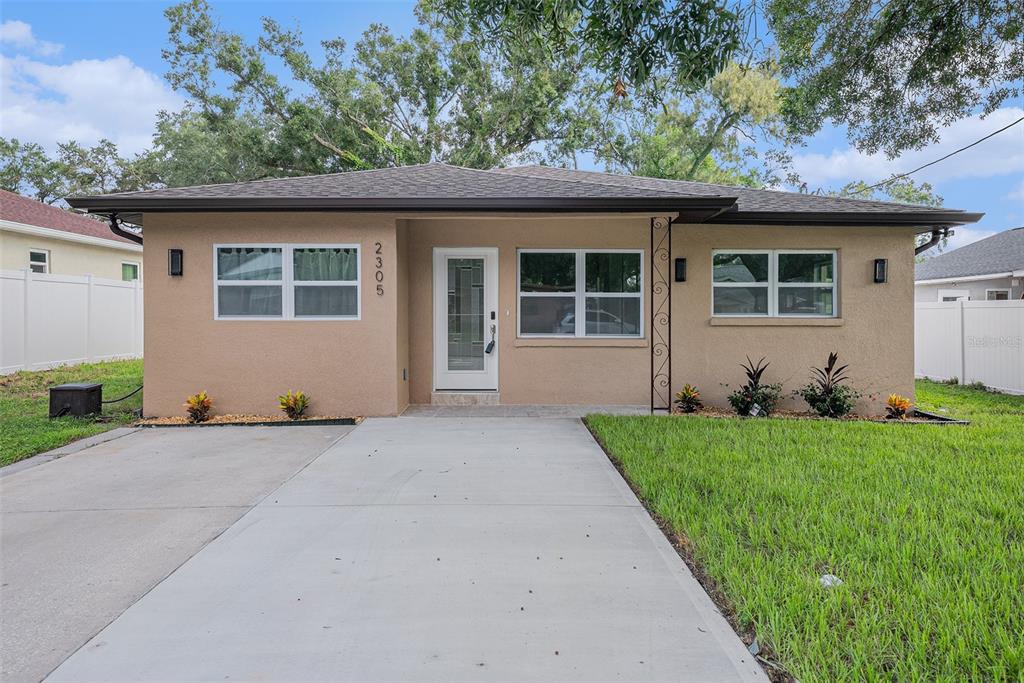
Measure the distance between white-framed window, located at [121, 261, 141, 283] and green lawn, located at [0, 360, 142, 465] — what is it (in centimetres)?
539

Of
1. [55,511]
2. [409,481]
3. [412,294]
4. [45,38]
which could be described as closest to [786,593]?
[409,481]

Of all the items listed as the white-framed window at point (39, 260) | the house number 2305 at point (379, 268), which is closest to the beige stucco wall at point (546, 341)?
the house number 2305 at point (379, 268)

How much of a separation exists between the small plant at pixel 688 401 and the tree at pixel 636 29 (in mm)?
4103

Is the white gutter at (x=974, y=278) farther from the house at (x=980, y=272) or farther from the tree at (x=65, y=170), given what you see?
the tree at (x=65, y=170)

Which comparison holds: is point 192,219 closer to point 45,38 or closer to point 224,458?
point 224,458

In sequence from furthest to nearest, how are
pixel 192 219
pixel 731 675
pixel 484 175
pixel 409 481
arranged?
pixel 484 175 → pixel 192 219 → pixel 409 481 → pixel 731 675

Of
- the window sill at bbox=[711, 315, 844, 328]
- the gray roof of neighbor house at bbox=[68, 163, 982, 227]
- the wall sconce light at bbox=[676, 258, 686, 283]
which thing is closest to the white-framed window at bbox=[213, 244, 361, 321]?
the gray roof of neighbor house at bbox=[68, 163, 982, 227]

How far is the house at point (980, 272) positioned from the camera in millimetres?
15178

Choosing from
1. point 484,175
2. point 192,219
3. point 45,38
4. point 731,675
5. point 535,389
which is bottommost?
point 731,675

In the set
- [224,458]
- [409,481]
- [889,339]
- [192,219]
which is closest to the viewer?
[409,481]

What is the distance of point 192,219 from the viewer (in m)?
7.94

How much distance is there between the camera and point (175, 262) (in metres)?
7.87

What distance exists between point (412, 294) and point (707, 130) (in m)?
19.9

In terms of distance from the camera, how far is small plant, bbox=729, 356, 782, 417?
827 centimetres
